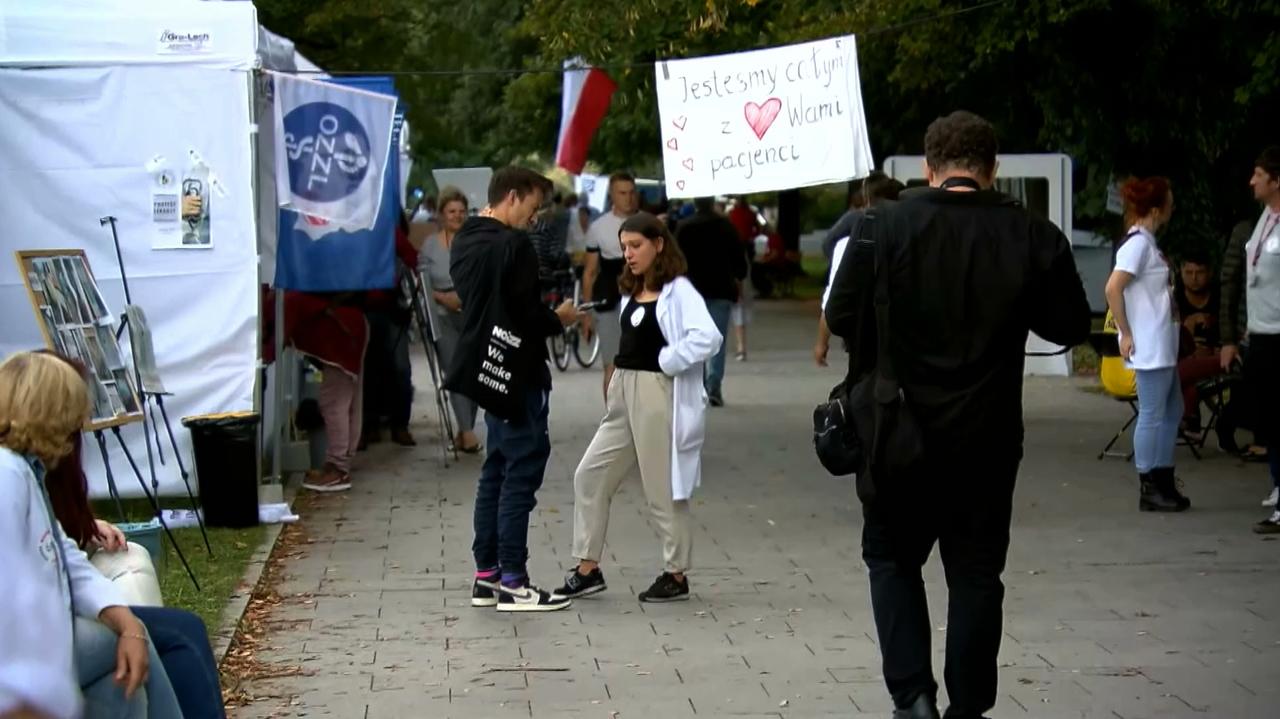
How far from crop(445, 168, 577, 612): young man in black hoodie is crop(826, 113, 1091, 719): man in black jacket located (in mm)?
2688

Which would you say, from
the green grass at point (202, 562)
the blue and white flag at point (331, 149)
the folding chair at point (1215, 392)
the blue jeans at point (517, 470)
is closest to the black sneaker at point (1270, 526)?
the folding chair at point (1215, 392)

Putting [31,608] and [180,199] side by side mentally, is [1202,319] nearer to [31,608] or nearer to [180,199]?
[180,199]

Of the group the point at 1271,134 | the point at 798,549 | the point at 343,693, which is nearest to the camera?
the point at 343,693

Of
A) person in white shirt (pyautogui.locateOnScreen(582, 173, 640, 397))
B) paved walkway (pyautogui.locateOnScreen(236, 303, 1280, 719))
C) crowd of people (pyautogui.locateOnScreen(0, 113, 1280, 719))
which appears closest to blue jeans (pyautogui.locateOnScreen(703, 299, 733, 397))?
person in white shirt (pyautogui.locateOnScreen(582, 173, 640, 397))

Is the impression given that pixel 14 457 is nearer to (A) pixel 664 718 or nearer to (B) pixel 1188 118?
(A) pixel 664 718

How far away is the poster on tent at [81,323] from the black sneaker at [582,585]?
237 centimetres

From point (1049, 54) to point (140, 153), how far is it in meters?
7.94

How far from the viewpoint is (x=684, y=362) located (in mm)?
8094

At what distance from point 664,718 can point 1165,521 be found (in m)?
4.85

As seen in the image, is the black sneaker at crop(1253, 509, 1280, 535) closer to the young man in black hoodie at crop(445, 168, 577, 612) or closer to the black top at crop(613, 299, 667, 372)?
the black top at crop(613, 299, 667, 372)

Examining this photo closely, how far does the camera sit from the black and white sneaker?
320 inches

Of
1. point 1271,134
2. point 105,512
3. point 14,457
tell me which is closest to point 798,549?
point 105,512

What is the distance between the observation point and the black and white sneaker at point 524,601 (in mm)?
8117

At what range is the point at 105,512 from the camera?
10742 millimetres
